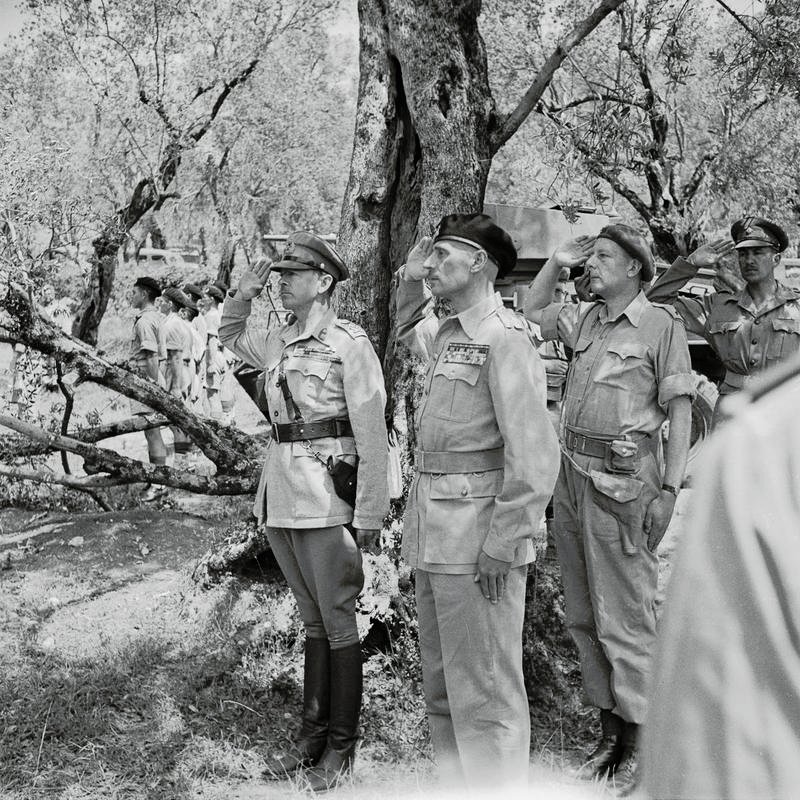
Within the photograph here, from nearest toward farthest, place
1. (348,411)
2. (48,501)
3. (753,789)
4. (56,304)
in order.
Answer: (753,789) → (348,411) → (48,501) → (56,304)

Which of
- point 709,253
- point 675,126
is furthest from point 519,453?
point 675,126

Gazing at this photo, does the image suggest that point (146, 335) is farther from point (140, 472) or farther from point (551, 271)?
point (551, 271)

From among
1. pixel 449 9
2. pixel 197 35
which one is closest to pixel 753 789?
pixel 449 9

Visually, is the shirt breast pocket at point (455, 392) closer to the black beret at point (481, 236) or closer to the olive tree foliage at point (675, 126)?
the black beret at point (481, 236)

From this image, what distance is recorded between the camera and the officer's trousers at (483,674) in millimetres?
3400

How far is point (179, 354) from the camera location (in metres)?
12.5

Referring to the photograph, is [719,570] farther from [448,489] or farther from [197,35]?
[197,35]

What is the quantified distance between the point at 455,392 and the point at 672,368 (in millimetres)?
995

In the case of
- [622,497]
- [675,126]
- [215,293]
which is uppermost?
[675,126]

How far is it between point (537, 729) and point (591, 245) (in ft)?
6.72

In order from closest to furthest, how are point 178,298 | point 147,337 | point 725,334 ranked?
point 725,334, point 147,337, point 178,298

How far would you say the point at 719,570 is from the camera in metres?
0.77

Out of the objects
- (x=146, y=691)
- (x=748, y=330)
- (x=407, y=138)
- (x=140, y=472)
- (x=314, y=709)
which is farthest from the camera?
(x=140, y=472)

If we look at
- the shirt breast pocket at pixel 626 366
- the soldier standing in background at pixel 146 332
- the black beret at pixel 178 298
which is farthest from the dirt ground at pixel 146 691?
the black beret at pixel 178 298
